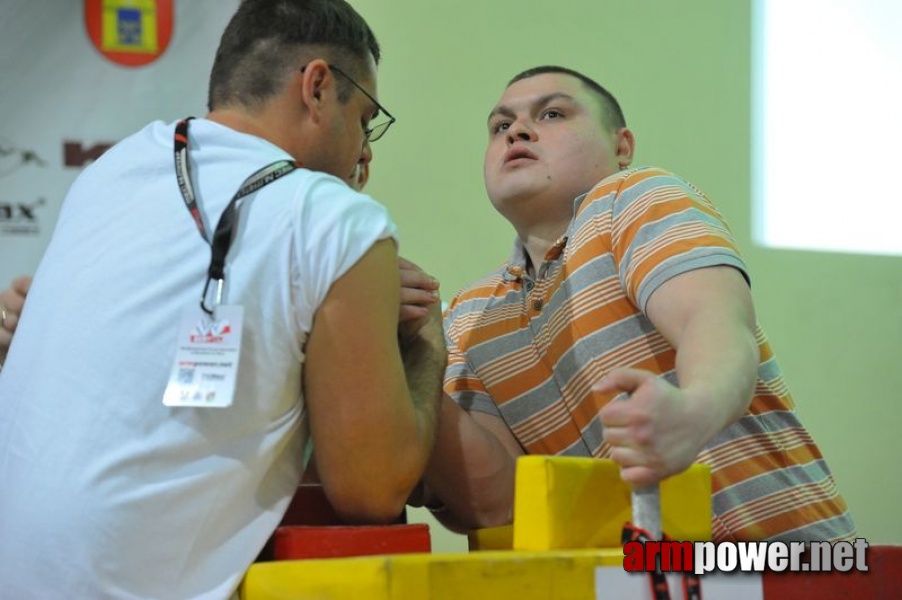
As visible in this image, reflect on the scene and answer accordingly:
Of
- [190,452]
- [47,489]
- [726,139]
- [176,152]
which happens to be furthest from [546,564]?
[726,139]

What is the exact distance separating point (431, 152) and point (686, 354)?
1.53 m

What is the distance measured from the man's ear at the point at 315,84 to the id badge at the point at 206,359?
0.39m

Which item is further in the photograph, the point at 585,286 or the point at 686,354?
the point at 585,286

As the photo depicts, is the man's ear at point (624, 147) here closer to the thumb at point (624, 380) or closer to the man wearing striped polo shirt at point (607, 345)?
the man wearing striped polo shirt at point (607, 345)

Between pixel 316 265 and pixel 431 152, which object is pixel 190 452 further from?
pixel 431 152

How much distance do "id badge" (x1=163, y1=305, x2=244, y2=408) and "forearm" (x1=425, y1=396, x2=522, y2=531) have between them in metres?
0.49

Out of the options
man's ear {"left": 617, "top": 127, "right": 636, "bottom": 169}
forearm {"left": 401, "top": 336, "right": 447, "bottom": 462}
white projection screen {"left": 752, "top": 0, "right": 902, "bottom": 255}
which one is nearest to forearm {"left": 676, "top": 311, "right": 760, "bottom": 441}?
forearm {"left": 401, "top": 336, "right": 447, "bottom": 462}

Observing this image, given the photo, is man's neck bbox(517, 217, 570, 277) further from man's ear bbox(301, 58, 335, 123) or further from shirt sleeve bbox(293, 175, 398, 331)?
shirt sleeve bbox(293, 175, 398, 331)

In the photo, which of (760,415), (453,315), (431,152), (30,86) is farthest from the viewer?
(431,152)

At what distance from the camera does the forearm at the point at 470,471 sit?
1.64 meters

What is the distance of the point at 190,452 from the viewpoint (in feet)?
3.95

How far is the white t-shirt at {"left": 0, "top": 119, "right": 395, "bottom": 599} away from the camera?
3.88 feet

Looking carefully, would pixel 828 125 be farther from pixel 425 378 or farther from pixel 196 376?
pixel 196 376

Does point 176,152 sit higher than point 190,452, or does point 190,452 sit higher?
point 176,152
